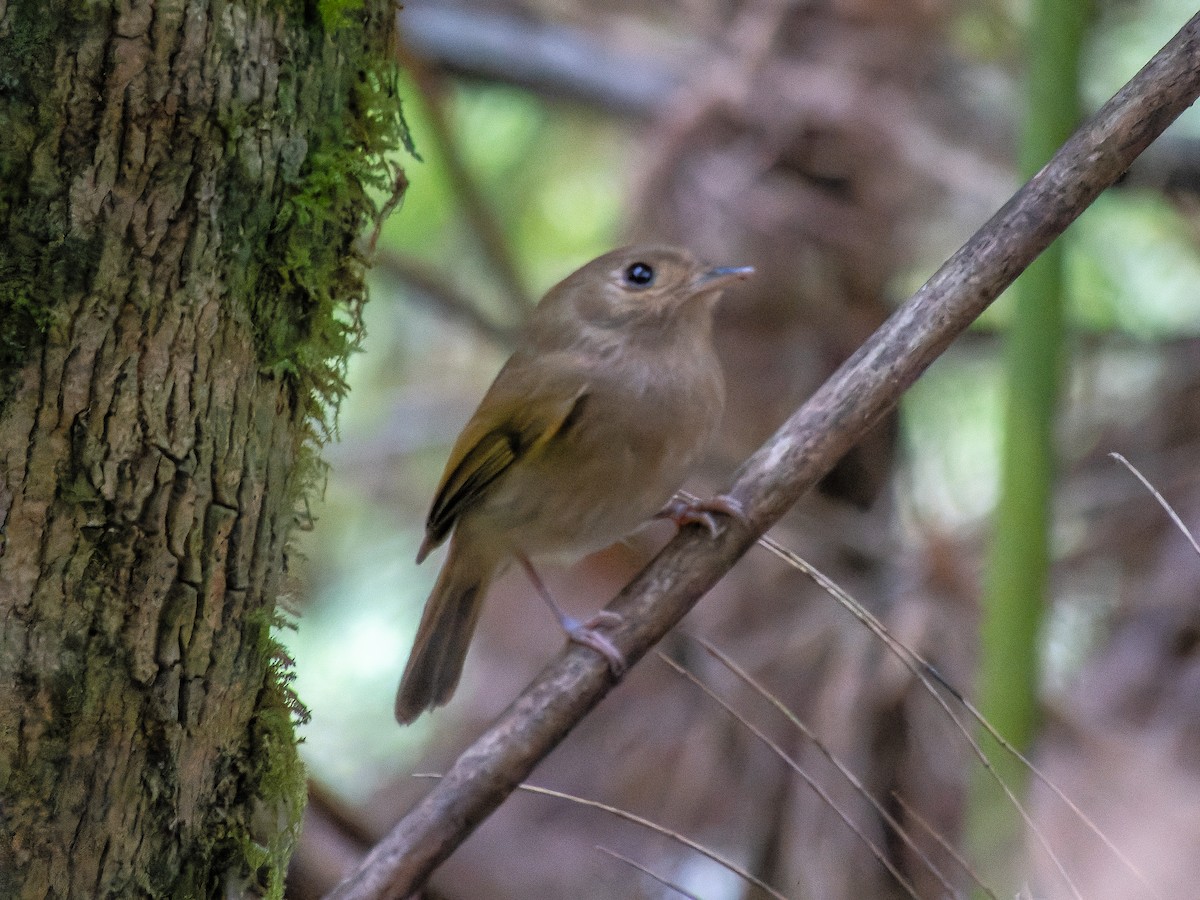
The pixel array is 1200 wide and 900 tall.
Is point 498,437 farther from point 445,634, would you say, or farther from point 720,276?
point 720,276

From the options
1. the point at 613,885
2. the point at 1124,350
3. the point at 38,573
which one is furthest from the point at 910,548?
the point at 38,573

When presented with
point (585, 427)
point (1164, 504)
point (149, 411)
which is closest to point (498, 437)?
point (585, 427)

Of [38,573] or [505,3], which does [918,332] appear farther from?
[505,3]

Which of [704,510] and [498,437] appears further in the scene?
[498,437]

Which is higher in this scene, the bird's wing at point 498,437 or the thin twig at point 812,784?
the bird's wing at point 498,437

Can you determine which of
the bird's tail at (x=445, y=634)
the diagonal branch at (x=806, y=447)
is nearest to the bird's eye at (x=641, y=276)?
the bird's tail at (x=445, y=634)

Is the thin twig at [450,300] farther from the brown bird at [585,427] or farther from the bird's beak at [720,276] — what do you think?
the bird's beak at [720,276]

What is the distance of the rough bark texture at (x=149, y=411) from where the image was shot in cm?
181

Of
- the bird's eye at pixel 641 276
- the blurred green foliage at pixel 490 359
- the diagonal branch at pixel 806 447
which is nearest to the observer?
the diagonal branch at pixel 806 447

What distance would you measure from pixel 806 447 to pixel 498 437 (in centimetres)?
118

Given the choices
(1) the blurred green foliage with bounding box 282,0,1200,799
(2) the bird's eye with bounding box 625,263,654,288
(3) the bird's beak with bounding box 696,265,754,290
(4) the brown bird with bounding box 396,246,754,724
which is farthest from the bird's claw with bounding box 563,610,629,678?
(1) the blurred green foliage with bounding box 282,0,1200,799

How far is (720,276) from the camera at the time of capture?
3303 mm

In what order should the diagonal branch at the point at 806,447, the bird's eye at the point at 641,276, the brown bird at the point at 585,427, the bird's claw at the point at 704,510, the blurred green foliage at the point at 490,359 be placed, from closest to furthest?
the diagonal branch at the point at 806,447
the bird's claw at the point at 704,510
the brown bird at the point at 585,427
the bird's eye at the point at 641,276
the blurred green foliage at the point at 490,359

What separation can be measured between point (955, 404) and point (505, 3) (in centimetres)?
233
